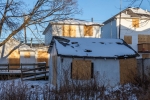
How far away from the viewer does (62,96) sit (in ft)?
27.6

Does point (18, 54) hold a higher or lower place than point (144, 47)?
lower

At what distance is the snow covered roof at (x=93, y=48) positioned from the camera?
19391 millimetres

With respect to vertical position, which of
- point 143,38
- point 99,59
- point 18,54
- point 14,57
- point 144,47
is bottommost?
point 14,57

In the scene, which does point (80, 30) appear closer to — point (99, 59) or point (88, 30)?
point (88, 30)

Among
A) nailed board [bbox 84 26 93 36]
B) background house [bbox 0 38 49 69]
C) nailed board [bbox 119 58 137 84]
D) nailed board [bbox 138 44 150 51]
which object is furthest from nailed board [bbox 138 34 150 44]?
nailed board [bbox 119 58 137 84]

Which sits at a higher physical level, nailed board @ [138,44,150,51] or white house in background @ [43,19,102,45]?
white house in background @ [43,19,102,45]

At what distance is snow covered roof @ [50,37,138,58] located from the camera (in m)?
19.4

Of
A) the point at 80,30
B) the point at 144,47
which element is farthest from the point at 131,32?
the point at 80,30

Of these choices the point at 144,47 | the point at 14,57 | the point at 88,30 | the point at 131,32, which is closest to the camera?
the point at 14,57

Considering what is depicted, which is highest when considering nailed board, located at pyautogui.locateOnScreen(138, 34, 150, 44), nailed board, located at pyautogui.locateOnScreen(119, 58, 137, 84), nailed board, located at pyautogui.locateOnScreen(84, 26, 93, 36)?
nailed board, located at pyautogui.locateOnScreen(84, 26, 93, 36)

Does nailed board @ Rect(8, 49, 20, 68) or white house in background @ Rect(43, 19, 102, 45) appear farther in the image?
white house in background @ Rect(43, 19, 102, 45)

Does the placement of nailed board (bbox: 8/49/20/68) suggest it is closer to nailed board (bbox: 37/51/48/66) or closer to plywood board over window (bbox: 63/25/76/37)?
nailed board (bbox: 37/51/48/66)

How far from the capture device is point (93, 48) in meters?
20.6

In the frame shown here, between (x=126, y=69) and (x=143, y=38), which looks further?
(x=143, y=38)
